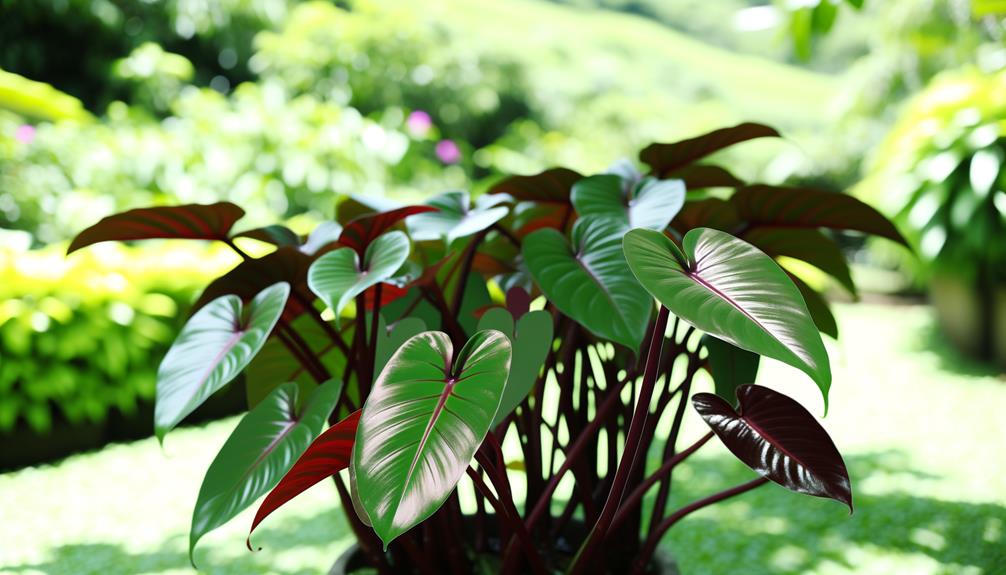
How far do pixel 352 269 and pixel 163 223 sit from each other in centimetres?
28

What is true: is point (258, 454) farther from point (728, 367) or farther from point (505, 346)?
point (728, 367)

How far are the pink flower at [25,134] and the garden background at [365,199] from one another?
0.20 ft

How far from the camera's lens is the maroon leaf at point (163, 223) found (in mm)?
909

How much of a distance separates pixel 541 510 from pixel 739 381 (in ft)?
0.94

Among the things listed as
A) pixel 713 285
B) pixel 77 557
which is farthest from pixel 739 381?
pixel 77 557

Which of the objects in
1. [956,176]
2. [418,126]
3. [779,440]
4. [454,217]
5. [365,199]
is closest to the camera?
[779,440]

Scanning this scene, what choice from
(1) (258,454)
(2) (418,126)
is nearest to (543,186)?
(1) (258,454)

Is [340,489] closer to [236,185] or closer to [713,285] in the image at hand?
[713,285]

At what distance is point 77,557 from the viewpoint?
161 cm

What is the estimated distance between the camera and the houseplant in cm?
→ 66

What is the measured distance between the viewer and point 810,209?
39.0 inches

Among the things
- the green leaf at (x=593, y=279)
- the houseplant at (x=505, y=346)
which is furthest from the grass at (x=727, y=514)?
the green leaf at (x=593, y=279)

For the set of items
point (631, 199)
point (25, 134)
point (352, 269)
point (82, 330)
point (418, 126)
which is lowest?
point (82, 330)

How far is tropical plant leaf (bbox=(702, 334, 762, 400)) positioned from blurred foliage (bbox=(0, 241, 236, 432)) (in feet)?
6.11
